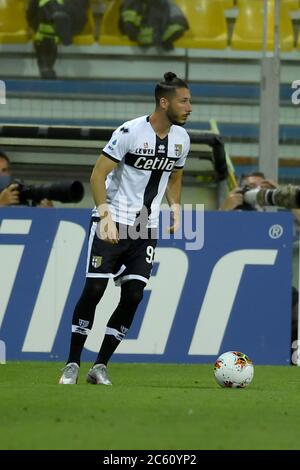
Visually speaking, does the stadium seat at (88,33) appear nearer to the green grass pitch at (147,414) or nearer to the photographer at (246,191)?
the photographer at (246,191)

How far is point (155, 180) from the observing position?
7.75 meters

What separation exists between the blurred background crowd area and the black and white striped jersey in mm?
4348

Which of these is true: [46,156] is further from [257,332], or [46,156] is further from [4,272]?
[257,332]

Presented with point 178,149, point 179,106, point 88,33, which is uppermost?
point 88,33

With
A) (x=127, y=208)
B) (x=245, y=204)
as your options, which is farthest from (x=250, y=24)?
(x=127, y=208)

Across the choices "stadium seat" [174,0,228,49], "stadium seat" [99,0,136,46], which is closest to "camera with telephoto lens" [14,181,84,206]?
"stadium seat" [99,0,136,46]

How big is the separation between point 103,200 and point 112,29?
6.51 m

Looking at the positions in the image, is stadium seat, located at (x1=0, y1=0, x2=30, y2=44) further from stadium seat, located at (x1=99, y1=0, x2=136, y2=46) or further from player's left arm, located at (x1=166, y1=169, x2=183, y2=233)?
player's left arm, located at (x1=166, y1=169, x2=183, y2=233)

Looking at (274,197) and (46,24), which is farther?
(46,24)

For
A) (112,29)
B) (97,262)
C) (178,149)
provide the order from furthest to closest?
1. (112,29)
2. (178,149)
3. (97,262)

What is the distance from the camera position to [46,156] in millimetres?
12039

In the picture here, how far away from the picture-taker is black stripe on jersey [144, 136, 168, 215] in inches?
301

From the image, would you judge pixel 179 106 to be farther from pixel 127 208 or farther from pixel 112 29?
pixel 112 29
